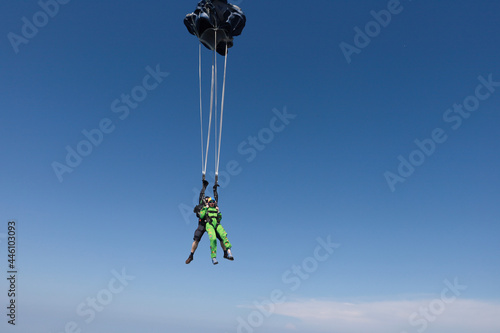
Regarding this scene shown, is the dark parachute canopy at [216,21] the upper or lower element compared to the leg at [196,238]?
upper

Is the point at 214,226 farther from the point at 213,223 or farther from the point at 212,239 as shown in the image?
the point at 212,239

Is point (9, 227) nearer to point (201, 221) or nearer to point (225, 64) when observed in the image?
point (201, 221)

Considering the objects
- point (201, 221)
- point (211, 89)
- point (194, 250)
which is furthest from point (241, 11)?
point (194, 250)

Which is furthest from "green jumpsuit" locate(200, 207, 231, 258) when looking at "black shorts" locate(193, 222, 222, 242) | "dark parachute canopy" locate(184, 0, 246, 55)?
"dark parachute canopy" locate(184, 0, 246, 55)

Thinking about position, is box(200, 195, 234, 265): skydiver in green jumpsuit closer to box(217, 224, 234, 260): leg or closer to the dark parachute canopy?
box(217, 224, 234, 260): leg

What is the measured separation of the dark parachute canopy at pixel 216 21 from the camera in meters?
17.6

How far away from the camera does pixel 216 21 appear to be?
17703mm

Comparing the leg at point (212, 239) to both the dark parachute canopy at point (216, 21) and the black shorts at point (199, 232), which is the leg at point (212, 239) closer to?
the black shorts at point (199, 232)

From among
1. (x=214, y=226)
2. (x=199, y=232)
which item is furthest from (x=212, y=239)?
(x=199, y=232)

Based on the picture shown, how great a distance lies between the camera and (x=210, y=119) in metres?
17.0

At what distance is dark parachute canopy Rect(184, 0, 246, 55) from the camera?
17641mm

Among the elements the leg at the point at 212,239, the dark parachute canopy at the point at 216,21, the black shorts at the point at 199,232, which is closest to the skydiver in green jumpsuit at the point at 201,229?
the black shorts at the point at 199,232

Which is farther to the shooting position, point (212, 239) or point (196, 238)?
point (196, 238)

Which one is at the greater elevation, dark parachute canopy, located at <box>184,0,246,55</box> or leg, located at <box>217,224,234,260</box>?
dark parachute canopy, located at <box>184,0,246,55</box>
